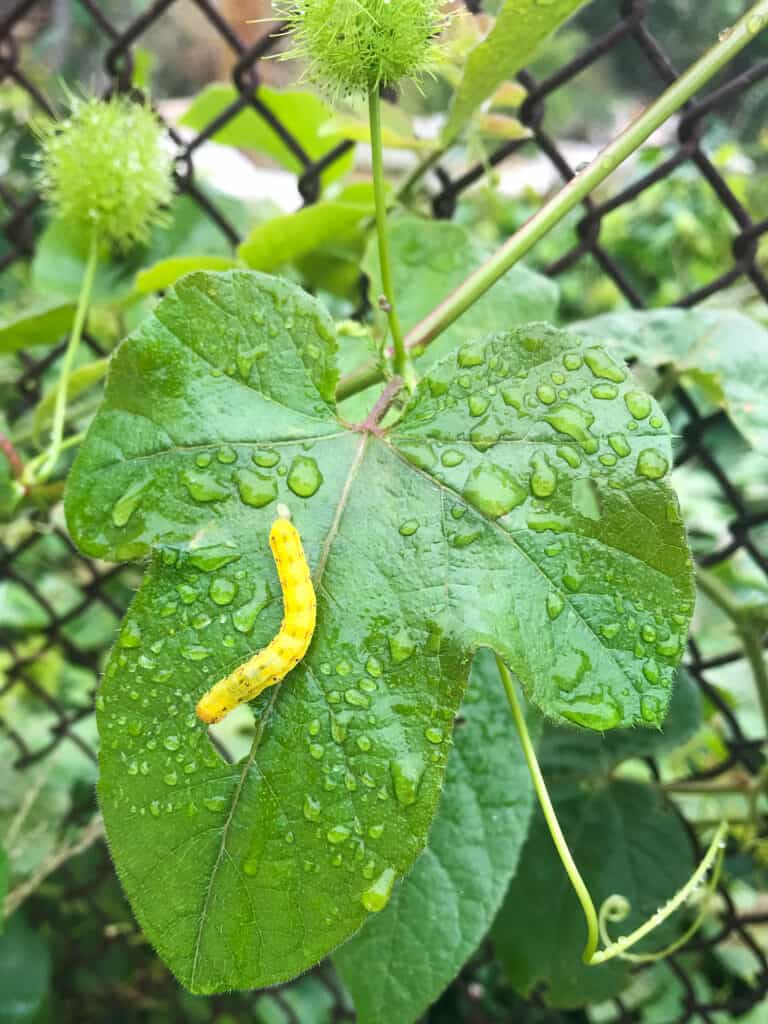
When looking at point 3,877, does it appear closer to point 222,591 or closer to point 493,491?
point 222,591

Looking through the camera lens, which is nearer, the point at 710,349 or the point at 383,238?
the point at 383,238

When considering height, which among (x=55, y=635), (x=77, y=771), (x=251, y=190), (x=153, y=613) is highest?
(x=251, y=190)

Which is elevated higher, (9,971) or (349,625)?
(349,625)

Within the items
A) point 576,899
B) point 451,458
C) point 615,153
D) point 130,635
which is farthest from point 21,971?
point 615,153

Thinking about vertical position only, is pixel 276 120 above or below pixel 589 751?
above

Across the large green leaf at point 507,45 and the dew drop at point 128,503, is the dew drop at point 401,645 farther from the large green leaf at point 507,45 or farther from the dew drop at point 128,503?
the large green leaf at point 507,45

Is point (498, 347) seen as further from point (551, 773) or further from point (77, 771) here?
point (77, 771)

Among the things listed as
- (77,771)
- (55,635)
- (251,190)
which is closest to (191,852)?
(55,635)
